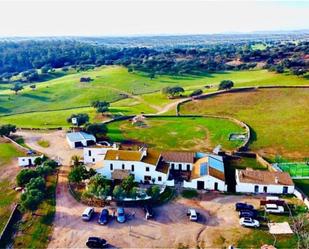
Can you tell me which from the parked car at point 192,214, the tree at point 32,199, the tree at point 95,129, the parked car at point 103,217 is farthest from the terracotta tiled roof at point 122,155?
the tree at point 95,129

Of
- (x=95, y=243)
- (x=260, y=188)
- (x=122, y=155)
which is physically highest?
(x=122, y=155)

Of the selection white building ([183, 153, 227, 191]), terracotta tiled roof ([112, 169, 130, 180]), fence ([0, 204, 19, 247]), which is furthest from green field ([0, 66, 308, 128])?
white building ([183, 153, 227, 191])

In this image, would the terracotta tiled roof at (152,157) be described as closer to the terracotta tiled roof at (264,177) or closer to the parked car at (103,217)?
the parked car at (103,217)

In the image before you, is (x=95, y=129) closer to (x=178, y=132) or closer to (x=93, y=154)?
(x=93, y=154)

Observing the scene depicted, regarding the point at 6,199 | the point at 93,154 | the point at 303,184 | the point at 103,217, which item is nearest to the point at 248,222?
the point at 303,184

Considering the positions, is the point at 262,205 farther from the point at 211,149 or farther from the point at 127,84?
the point at 127,84

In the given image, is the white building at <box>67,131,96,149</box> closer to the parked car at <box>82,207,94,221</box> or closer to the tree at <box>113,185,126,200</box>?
the tree at <box>113,185,126,200</box>

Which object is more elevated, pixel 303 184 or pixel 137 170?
pixel 137 170
